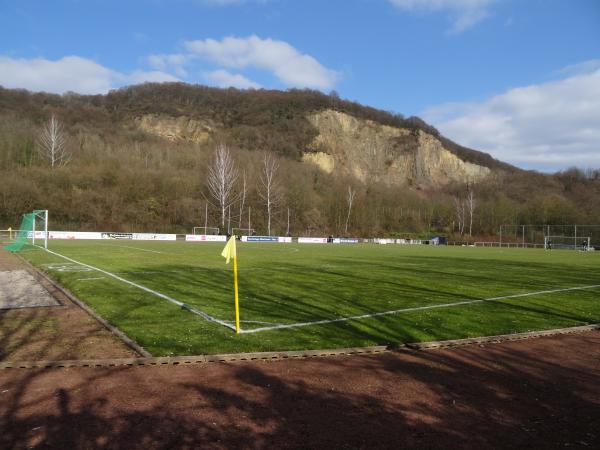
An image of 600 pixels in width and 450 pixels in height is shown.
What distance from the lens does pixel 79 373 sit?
5496 millimetres

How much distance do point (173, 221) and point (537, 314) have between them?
72.6 metres

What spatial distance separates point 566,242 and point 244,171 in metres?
59.2

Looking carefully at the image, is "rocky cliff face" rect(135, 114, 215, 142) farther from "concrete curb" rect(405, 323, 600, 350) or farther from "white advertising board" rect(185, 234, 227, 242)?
"concrete curb" rect(405, 323, 600, 350)

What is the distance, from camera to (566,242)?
73.5 metres

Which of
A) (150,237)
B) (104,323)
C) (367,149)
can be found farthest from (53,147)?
(104,323)

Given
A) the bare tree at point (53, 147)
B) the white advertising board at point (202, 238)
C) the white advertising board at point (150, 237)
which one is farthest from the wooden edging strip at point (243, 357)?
the bare tree at point (53, 147)

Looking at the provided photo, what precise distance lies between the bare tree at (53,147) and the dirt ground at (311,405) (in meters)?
88.4

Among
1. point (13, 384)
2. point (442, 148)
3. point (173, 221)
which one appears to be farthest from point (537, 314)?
point (442, 148)

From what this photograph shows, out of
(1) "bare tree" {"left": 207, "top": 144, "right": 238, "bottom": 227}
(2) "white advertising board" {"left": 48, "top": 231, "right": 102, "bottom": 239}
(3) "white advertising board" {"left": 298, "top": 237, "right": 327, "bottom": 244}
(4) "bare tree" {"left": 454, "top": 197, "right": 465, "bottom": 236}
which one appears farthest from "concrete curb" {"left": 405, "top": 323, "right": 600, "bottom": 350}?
(4) "bare tree" {"left": 454, "top": 197, "right": 465, "bottom": 236}

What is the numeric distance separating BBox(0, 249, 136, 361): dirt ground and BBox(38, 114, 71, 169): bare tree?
83472 mm

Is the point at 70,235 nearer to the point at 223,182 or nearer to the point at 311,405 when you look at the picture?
the point at 223,182

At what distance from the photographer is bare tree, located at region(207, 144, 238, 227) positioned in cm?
7738

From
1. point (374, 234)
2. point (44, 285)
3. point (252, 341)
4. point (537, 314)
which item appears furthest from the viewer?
point (374, 234)

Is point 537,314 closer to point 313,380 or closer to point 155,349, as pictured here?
point 313,380
